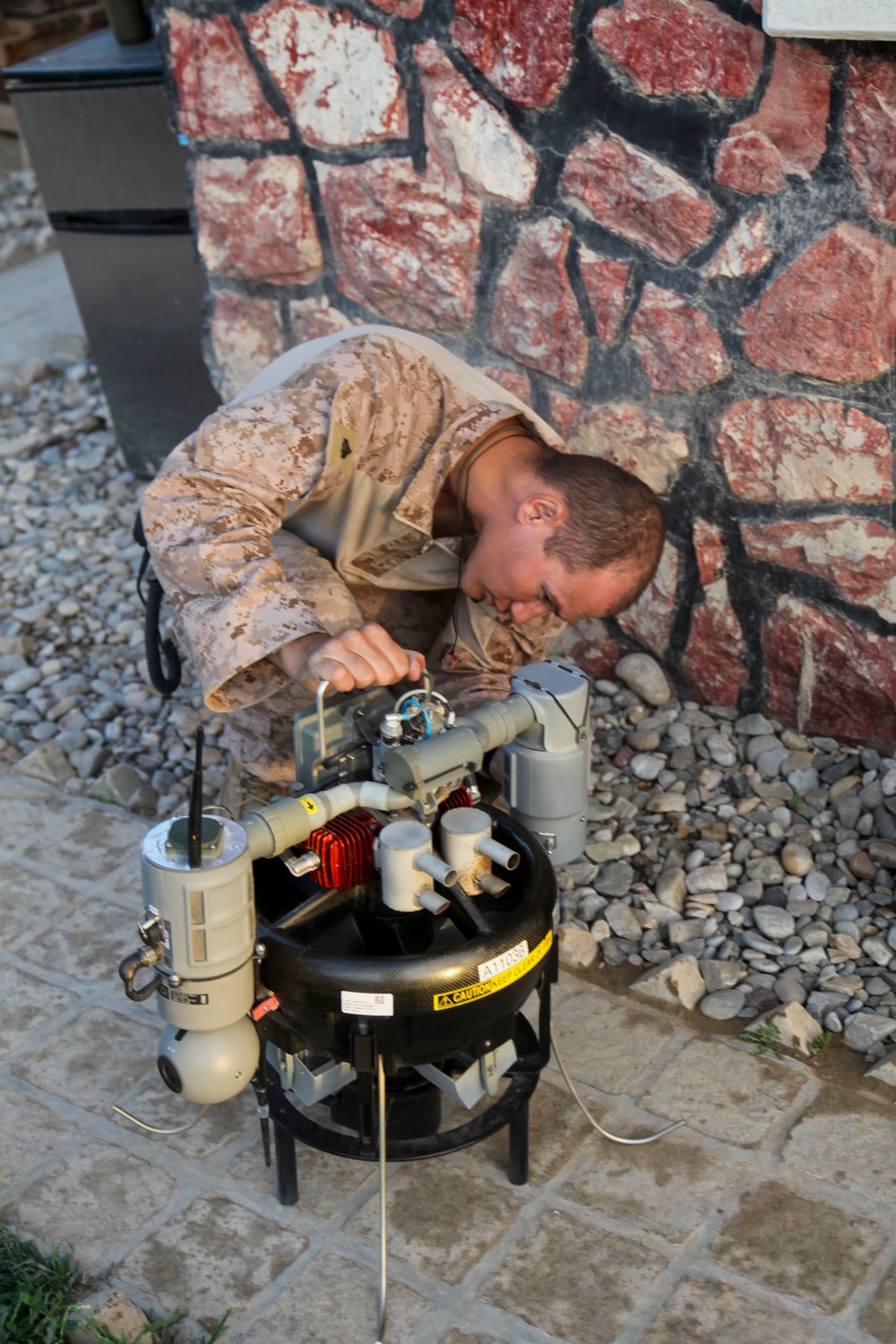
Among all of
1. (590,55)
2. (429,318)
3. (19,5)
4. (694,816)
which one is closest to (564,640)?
(694,816)

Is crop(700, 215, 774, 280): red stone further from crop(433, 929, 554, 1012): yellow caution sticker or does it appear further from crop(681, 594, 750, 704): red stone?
crop(433, 929, 554, 1012): yellow caution sticker

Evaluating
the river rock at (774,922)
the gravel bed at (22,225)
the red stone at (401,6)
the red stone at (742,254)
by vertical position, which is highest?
the red stone at (401,6)

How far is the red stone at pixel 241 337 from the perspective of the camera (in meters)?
3.90

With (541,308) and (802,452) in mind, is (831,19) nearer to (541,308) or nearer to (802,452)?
(802,452)

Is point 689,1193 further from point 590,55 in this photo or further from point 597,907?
point 590,55

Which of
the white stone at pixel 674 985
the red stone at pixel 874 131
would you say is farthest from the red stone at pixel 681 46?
the white stone at pixel 674 985

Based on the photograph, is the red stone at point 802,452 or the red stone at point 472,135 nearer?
the red stone at point 802,452

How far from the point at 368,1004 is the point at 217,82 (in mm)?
2756

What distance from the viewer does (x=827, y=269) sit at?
2824mm

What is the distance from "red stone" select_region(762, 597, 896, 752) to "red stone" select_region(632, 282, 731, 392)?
0.58 m

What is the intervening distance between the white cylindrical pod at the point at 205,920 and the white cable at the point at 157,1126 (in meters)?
0.67

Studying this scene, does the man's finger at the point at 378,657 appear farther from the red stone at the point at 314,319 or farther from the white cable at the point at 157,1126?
the red stone at the point at 314,319

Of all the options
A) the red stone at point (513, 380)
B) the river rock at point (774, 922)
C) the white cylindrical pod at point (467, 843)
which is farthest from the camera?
the red stone at point (513, 380)

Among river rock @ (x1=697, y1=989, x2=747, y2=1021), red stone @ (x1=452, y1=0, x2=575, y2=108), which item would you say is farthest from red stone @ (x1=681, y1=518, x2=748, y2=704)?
red stone @ (x1=452, y1=0, x2=575, y2=108)
